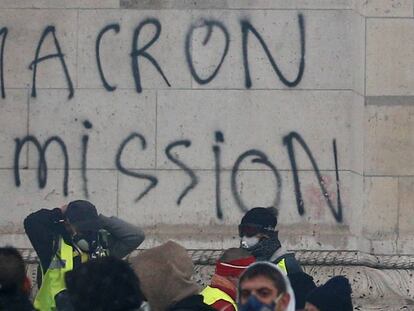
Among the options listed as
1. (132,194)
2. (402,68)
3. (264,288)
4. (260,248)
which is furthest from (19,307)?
(402,68)

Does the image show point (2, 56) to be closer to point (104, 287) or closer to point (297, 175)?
point (297, 175)

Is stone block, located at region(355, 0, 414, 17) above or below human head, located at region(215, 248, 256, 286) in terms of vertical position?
above

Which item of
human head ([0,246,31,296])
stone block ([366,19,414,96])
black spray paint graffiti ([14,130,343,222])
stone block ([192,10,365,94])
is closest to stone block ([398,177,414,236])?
black spray paint graffiti ([14,130,343,222])

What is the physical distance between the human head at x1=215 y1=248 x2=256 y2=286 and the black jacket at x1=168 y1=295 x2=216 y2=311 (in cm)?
206

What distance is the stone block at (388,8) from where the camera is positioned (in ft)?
55.4

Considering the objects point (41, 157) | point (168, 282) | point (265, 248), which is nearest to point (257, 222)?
point (265, 248)

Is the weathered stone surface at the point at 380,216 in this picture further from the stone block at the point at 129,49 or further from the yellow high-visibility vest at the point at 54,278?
the yellow high-visibility vest at the point at 54,278

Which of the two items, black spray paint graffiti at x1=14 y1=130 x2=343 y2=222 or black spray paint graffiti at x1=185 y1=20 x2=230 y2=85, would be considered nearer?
black spray paint graffiti at x1=14 y1=130 x2=343 y2=222

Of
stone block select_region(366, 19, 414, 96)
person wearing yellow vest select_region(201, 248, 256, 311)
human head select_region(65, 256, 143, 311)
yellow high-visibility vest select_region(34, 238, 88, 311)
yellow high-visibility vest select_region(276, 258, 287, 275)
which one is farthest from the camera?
stone block select_region(366, 19, 414, 96)

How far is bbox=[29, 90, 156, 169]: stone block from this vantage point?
1666 centimetres

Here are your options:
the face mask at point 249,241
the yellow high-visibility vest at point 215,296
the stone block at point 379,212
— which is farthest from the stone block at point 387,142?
the yellow high-visibility vest at point 215,296

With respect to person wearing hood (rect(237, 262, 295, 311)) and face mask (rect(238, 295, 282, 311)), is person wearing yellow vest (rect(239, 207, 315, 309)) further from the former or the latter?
face mask (rect(238, 295, 282, 311))

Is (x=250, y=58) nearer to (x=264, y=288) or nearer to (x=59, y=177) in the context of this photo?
(x=59, y=177)

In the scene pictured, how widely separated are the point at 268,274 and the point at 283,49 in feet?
19.1
